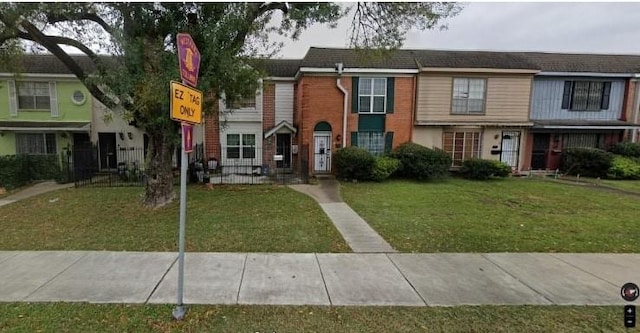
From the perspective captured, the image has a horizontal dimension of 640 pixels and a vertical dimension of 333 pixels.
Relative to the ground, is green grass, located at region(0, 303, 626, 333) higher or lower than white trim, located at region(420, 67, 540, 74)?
lower

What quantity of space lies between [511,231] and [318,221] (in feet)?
13.9

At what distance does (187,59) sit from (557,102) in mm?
20101

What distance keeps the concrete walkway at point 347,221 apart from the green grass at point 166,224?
0.77 ft

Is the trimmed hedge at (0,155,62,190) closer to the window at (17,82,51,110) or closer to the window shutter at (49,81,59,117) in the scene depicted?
the window shutter at (49,81,59,117)

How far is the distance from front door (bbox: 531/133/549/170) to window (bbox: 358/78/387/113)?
879 centimetres

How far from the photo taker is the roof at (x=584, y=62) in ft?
56.1

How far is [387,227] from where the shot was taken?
24.0 feet

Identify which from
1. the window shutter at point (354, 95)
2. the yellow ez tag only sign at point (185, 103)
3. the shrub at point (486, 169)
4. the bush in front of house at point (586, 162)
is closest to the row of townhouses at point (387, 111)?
the window shutter at point (354, 95)

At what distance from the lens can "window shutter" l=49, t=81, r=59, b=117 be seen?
53.0ft

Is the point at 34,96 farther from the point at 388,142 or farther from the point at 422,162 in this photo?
the point at 422,162

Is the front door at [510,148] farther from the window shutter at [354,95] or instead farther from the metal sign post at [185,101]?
the metal sign post at [185,101]

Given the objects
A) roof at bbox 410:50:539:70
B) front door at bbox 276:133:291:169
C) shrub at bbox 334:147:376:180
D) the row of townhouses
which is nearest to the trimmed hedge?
the row of townhouses

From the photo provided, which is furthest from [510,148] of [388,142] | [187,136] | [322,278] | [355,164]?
[187,136]

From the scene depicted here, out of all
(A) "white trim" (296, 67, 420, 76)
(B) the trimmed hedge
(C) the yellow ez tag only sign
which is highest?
(A) "white trim" (296, 67, 420, 76)
